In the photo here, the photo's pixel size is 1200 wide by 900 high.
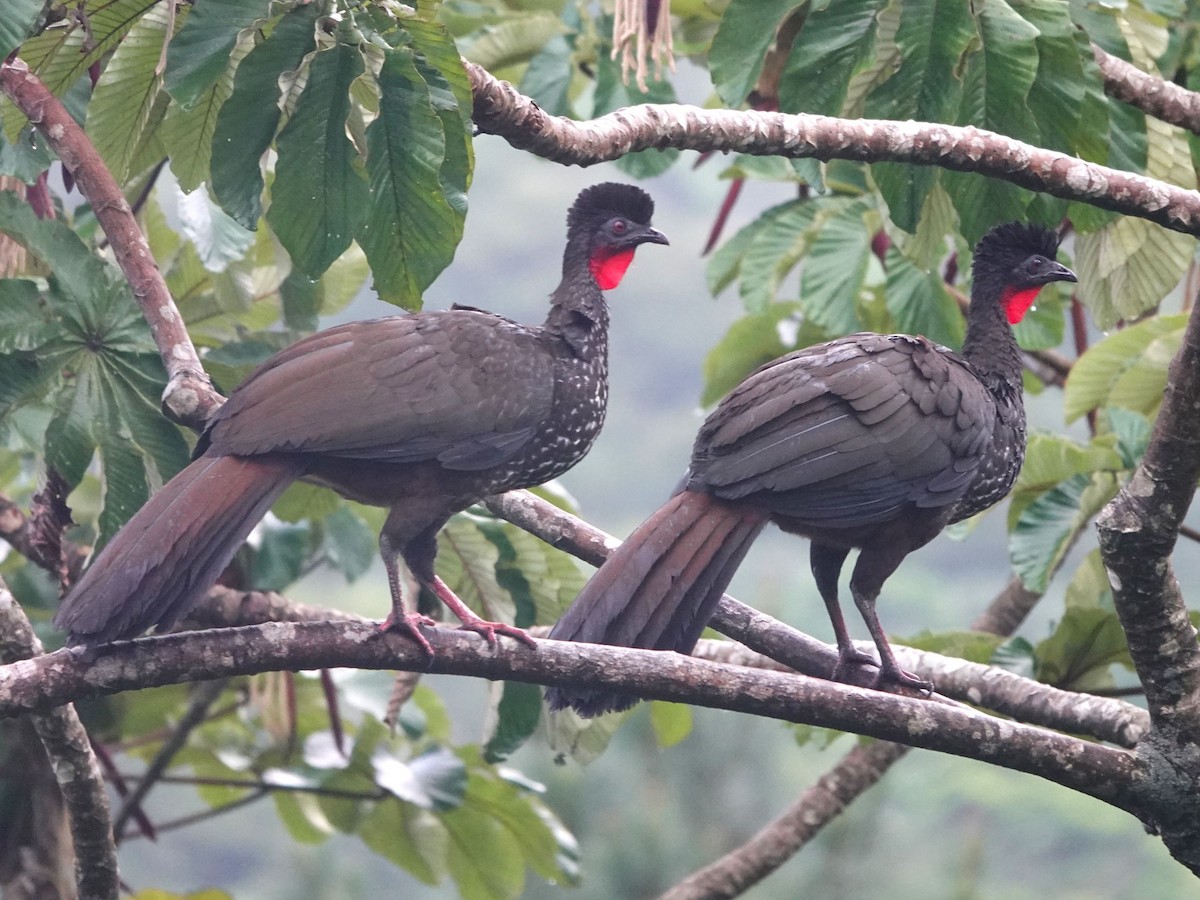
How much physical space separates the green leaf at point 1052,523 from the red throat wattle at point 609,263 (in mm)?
1360

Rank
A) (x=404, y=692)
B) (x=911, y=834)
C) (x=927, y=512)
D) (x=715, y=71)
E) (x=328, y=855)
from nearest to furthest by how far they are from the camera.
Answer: (x=715, y=71), (x=927, y=512), (x=404, y=692), (x=911, y=834), (x=328, y=855)

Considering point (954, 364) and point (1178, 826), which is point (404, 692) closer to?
point (954, 364)

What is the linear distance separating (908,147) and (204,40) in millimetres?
1575

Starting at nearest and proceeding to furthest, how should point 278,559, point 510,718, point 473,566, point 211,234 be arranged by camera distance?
point 211,234 < point 510,718 < point 473,566 < point 278,559

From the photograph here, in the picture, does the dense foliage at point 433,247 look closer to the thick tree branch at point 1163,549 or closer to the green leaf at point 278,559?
the green leaf at point 278,559

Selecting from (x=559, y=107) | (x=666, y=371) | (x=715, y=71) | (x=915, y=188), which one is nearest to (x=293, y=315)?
(x=559, y=107)

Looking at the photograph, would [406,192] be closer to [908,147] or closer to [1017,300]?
[908,147]

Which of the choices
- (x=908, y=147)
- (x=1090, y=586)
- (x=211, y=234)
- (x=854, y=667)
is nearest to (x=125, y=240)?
(x=211, y=234)

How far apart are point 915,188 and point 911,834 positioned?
7.98 m

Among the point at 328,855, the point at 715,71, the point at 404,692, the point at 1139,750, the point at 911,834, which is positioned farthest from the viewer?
the point at 328,855

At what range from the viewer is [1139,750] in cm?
302

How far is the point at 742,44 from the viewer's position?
354 centimetres

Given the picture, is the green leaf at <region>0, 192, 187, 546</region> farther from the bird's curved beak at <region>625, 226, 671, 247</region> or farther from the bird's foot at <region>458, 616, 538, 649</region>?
the bird's curved beak at <region>625, 226, 671, 247</region>

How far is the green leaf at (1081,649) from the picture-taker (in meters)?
4.03
